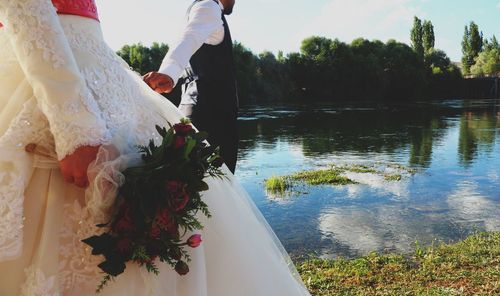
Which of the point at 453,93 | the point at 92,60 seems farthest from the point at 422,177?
the point at 453,93

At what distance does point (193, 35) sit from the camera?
2781mm

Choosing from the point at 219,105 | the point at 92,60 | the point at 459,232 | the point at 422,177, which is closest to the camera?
the point at 92,60

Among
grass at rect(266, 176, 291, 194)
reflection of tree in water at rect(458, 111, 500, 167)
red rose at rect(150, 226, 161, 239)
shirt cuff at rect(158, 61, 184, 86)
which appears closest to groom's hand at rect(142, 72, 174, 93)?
shirt cuff at rect(158, 61, 184, 86)

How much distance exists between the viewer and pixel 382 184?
10.6m

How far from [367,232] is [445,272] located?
7.93 ft

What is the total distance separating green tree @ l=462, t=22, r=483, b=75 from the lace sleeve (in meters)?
95.8

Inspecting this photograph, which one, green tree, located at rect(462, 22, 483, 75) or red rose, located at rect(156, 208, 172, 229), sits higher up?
green tree, located at rect(462, 22, 483, 75)

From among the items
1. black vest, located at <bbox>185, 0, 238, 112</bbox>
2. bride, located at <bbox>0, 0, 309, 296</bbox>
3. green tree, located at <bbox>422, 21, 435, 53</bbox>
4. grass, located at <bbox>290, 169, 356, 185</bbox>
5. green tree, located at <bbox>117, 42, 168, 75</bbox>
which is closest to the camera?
bride, located at <bbox>0, 0, 309, 296</bbox>

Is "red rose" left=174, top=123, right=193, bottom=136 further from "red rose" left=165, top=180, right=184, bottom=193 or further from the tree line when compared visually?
the tree line

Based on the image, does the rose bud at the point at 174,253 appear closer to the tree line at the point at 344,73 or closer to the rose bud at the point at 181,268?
the rose bud at the point at 181,268

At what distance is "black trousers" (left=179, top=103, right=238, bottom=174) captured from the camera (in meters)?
3.12

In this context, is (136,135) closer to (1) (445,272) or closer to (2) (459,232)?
(1) (445,272)

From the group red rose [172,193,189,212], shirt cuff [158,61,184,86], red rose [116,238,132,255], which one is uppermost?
shirt cuff [158,61,184,86]

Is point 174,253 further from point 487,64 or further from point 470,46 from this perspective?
point 470,46
